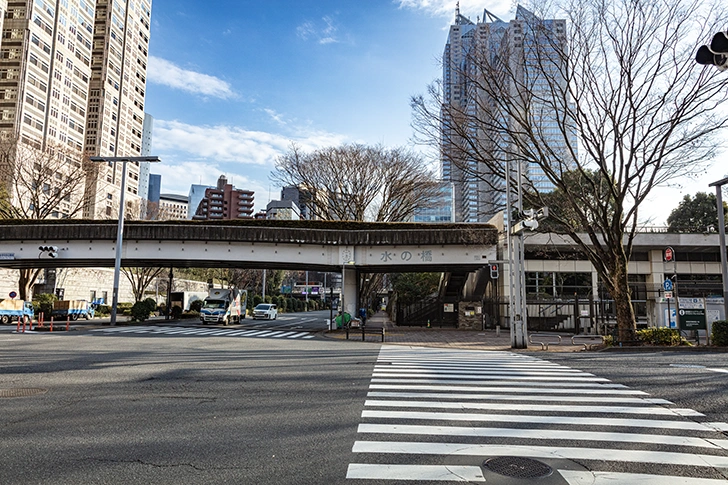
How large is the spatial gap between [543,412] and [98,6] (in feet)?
381

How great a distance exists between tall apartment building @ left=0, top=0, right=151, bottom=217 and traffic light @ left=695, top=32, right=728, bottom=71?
58.2 meters

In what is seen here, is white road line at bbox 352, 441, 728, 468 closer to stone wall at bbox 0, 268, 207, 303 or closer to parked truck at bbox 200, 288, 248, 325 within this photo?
parked truck at bbox 200, 288, 248, 325

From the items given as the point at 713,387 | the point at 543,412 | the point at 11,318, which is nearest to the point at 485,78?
the point at 713,387

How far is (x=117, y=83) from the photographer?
97.9 m

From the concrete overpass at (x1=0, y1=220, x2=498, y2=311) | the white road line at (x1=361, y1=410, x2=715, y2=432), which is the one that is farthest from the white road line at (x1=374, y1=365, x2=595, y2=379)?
the concrete overpass at (x1=0, y1=220, x2=498, y2=311)

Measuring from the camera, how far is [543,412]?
6977 millimetres

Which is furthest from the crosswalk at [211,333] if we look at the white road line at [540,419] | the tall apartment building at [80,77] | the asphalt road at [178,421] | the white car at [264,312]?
Result: the tall apartment building at [80,77]

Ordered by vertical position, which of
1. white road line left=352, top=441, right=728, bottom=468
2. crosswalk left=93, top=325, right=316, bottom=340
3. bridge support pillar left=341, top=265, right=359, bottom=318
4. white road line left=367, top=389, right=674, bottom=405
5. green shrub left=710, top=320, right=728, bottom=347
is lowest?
crosswalk left=93, top=325, right=316, bottom=340

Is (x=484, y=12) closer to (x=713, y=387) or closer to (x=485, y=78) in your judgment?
(x=485, y=78)

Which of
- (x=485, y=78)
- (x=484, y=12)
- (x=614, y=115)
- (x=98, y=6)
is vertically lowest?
(x=614, y=115)

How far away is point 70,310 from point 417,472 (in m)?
43.5

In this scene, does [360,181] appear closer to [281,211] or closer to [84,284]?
[84,284]

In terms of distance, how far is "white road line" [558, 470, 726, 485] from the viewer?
424cm

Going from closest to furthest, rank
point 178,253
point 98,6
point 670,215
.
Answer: point 178,253 → point 670,215 → point 98,6
